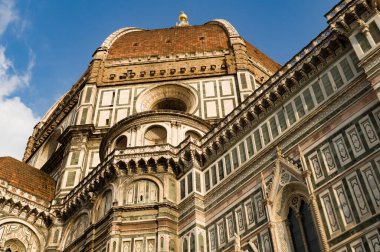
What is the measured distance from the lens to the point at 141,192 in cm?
2047

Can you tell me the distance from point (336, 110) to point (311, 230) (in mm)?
4124

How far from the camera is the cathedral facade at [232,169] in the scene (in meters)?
14.2

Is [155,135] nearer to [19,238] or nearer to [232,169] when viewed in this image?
[232,169]

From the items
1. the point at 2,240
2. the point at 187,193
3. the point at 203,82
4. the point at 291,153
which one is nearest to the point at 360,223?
the point at 291,153

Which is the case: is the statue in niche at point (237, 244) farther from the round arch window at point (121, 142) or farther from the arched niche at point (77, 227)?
the round arch window at point (121, 142)

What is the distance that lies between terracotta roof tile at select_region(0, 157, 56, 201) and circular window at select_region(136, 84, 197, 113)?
307 inches

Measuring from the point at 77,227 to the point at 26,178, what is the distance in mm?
6069

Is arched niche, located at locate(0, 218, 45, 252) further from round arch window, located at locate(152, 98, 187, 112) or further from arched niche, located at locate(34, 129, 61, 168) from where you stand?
arched niche, located at locate(34, 129, 61, 168)

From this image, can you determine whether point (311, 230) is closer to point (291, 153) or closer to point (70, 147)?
point (291, 153)

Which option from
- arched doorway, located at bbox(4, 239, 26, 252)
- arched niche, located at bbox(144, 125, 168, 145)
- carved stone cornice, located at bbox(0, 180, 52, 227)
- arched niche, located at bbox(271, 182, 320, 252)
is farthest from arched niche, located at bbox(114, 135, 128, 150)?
arched niche, located at bbox(271, 182, 320, 252)

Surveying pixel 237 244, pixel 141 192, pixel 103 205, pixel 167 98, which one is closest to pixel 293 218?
pixel 237 244

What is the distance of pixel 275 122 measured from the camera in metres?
18.1

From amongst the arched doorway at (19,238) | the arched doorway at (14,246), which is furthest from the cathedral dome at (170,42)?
the arched doorway at (14,246)

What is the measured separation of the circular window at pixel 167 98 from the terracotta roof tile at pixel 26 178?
781 centimetres
